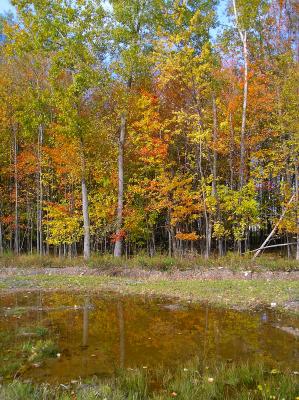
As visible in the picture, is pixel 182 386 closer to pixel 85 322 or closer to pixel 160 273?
pixel 85 322

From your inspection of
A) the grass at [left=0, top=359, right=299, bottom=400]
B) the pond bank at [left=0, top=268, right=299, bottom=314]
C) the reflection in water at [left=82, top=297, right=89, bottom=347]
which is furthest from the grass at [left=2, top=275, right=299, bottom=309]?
the grass at [left=0, top=359, right=299, bottom=400]

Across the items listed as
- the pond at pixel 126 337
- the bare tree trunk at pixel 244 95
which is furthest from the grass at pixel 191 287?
the bare tree trunk at pixel 244 95

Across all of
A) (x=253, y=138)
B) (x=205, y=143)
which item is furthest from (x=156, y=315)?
(x=253, y=138)

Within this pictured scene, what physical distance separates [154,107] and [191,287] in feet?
43.3

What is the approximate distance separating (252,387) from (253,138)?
791 inches

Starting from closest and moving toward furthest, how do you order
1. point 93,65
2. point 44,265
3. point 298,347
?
point 298,347, point 44,265, point 93,65

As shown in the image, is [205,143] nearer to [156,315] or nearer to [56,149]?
[56,149]

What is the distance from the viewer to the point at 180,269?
19.2 meters

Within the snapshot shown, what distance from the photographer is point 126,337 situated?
884 cm

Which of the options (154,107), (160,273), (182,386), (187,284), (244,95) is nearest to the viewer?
(182,386)

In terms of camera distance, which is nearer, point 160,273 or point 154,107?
point 160,273

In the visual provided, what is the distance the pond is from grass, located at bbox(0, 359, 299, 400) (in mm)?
538

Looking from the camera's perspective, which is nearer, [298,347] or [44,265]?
[298,347]

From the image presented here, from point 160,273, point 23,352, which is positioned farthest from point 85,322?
point 160,273
